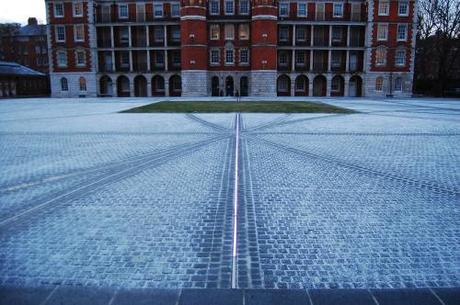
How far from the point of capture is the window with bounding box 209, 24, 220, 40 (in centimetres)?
4772

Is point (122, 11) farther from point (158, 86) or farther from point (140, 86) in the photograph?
point (158, 86)

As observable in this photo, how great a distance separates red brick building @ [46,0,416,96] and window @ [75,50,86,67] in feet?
0.37

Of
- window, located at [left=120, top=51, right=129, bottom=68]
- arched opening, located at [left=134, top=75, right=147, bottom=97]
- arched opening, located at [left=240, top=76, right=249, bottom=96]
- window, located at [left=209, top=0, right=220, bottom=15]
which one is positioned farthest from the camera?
arched opening, located at [left=134, top=75, right=147, bottom=97]

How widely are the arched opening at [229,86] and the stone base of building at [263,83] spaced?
333 cm

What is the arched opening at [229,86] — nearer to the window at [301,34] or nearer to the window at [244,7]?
the window at [244,7]

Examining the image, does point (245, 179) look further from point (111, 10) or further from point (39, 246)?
point (111, 10)

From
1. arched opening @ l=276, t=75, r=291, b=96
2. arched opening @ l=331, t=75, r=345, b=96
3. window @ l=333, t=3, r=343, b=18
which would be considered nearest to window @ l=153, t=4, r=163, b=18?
arched opening @ l=276, t=75, r=291, b=96

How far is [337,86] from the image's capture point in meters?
50.3

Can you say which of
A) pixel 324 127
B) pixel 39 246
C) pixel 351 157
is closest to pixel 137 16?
pixel 324 127

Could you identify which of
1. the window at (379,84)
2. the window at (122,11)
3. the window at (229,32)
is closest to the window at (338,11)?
the window at (379,84)

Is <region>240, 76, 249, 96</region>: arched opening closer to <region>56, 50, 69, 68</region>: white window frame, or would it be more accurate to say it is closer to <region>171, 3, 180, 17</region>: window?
<region>171, 3, 180, 17</region>: window

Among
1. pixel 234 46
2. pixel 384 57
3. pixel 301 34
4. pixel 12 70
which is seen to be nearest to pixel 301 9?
pixel 301 34

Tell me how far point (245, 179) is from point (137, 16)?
157 feet

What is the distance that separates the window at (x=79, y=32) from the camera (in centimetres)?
4784
